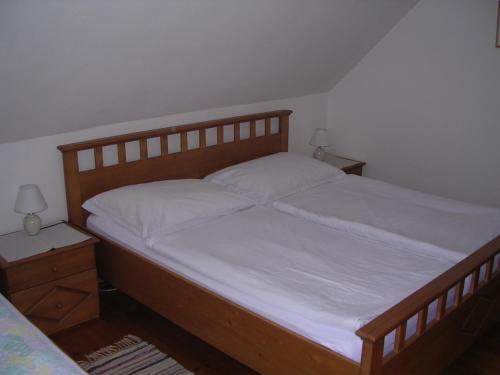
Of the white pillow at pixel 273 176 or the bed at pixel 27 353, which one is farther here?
the white pillow at pixel 273 176

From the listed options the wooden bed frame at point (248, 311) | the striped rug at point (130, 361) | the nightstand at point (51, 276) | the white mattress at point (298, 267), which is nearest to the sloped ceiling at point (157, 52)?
the wooden bed frame at point (248, 311)

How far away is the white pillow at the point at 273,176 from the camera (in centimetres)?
329

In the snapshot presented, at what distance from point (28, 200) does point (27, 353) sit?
994mm

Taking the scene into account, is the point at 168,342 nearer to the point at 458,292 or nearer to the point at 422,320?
the point at 422,320

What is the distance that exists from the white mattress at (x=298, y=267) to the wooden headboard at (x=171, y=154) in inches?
8.2

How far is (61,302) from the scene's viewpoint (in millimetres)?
2760

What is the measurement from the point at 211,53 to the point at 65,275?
137 centimetres

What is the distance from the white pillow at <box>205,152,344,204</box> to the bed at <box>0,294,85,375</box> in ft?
5.09

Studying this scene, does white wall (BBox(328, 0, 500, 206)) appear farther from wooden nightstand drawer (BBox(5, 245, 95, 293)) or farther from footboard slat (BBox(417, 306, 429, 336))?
wooden nightstand drawer (BBox(5, 245, 95, 293))

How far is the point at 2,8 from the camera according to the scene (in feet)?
6.54

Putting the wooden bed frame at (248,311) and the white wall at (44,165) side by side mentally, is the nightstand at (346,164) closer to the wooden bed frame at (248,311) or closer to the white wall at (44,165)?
the wooden bed frame at (248,311)

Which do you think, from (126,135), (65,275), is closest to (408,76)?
(126,135)

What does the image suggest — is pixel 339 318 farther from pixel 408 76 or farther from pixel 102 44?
pixel 408 76

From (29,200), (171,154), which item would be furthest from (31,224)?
(171,154)
